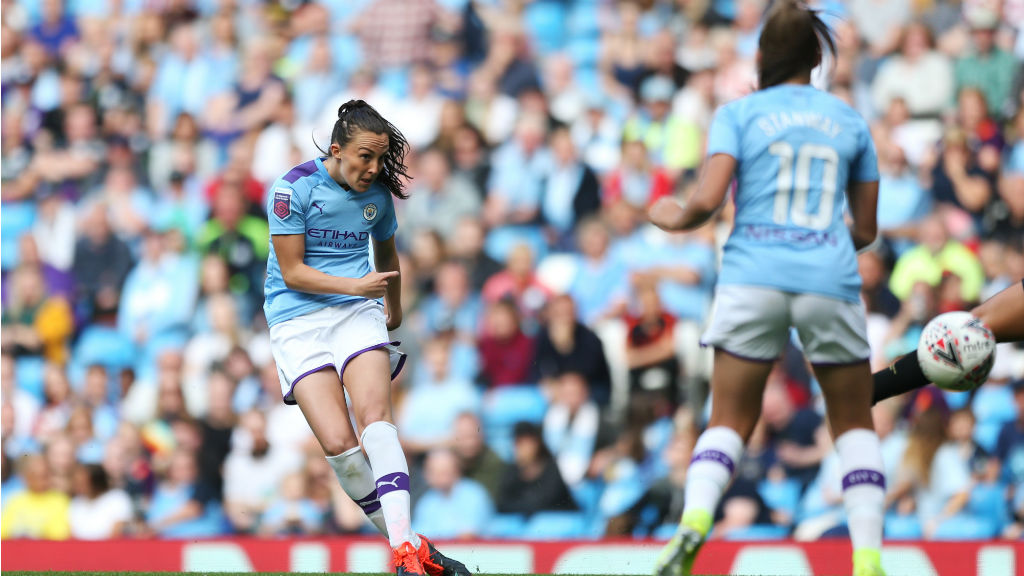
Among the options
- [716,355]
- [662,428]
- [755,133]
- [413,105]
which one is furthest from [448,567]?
[413,105]

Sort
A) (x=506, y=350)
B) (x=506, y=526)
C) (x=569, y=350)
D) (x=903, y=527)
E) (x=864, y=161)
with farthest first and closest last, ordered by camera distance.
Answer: (x=506, y=350)
(x=569, y=350)
(x=506, y=526)
(x=903, y=527)
(x=864, y=161)

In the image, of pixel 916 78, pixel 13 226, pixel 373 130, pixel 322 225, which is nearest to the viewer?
pixel 373 130

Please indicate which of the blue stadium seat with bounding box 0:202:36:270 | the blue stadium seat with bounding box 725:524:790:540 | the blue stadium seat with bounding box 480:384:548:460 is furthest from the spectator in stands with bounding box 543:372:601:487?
the blue stadium seat with bounding box 0:202:36:270

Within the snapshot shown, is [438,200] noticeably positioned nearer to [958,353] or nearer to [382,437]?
[382,437]

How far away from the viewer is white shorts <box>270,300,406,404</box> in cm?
523

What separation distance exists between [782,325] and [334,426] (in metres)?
1.81

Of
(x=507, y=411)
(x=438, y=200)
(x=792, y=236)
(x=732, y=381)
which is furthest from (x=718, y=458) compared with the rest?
(x=438, y=200)

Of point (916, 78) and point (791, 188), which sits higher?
point (916, 78)

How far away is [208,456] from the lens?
9570 mm

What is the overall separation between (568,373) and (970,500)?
2749mm

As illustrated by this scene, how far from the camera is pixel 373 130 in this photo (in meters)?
5.06

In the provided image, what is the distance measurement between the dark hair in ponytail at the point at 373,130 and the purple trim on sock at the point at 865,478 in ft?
6.53

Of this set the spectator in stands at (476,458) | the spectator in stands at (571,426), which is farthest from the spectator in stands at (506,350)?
the spectator in stands at (476,458)

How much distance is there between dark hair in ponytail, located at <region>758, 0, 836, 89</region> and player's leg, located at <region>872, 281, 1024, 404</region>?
58.9 inches
